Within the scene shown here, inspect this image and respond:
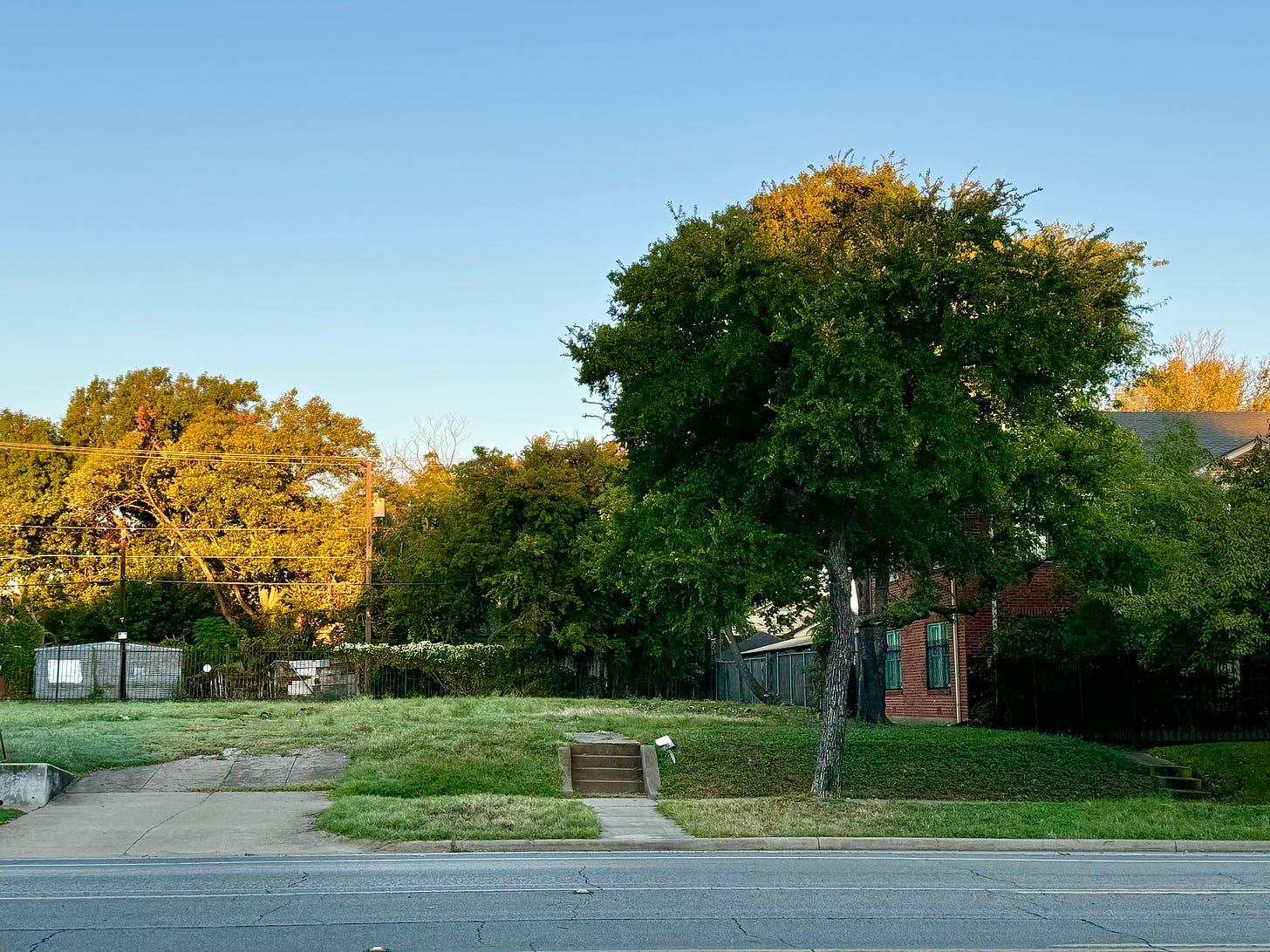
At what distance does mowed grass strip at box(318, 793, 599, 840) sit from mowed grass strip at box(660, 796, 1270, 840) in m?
1.61

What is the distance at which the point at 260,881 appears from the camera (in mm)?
11539

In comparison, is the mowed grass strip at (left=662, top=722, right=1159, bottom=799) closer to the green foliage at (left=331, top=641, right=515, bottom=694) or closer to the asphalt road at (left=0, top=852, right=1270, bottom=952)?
the asphalt road at (left=0, top=852, right=1270, bottom=952)

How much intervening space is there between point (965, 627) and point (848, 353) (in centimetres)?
1716

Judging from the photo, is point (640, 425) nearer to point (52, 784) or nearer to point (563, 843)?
point (563, 843)

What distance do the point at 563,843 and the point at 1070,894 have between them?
246 inches

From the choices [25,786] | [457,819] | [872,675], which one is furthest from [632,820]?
[872,675]

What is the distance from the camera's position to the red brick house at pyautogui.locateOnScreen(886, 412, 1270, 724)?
31453mm

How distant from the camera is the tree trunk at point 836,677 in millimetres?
18578

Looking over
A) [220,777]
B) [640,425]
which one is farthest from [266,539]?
[640,425]

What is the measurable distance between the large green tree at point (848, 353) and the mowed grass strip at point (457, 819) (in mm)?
4528

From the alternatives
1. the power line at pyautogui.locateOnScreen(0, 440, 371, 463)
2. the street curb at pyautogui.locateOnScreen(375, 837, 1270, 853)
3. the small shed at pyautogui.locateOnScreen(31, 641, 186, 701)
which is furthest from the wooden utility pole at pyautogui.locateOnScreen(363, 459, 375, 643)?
the street curb at pyautogui.locateOnScreen(375, 837, 1270, 853)

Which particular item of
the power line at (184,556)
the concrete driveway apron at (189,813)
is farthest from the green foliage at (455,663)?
the concrete driveway apron at (189,813)

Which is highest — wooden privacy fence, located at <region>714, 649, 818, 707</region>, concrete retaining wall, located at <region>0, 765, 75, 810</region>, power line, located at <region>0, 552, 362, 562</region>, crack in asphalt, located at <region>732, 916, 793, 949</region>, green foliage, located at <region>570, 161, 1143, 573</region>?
green foliage, located at <region>570, 161, 1143, 573</region>

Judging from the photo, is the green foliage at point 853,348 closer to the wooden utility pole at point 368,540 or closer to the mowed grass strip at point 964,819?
the mowed grass strip at point 964,819
